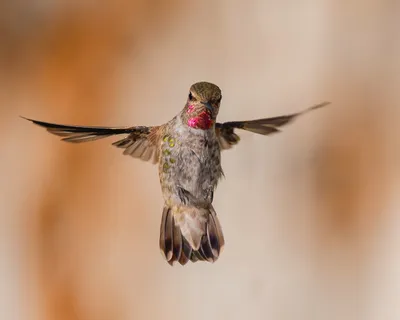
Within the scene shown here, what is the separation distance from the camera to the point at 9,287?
1.30 m

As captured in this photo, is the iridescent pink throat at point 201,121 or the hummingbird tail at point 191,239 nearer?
the iridescent pink throat at point 201,121

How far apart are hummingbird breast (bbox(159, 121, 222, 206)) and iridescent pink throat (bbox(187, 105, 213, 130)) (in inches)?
0.4

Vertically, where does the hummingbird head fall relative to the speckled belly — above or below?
above

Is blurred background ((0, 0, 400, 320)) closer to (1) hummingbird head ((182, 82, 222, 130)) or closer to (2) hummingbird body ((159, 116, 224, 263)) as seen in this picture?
(2) hummingbird body ((159, 116, 224, 263))

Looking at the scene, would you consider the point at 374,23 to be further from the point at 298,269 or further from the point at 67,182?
the point at 67,182

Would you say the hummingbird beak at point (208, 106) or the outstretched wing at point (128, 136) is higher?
the hummingbird beak at point (208, 106)

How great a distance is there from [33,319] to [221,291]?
1.68 feet

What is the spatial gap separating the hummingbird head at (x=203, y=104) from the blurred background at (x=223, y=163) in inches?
18.3

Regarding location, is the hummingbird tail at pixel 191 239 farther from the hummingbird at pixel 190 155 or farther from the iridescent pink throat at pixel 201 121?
the iridescent pink throat at pixel 201 121

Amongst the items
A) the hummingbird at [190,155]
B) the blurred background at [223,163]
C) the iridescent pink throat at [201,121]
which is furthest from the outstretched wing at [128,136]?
the blurred background at [223,163]

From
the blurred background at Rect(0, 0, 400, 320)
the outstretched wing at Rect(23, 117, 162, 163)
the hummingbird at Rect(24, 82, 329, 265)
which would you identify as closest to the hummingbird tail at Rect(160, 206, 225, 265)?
the hummingbird at Rect(24, 82, 329, 265)

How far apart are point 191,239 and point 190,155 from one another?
0.56 ft

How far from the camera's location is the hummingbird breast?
2.67 feet

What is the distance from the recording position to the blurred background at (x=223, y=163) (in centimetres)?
123
